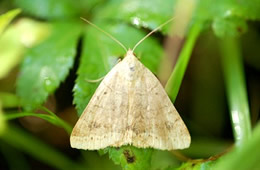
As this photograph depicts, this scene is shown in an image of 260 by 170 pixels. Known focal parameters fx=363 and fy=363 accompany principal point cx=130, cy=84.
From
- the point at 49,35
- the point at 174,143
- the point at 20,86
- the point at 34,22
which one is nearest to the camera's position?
the point at 174,143

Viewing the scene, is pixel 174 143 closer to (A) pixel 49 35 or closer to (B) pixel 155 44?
(B) pixel 155 44

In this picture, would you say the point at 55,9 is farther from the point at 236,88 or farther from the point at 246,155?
the point at 246,155

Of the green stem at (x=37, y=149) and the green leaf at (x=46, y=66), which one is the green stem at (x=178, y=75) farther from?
the green stem at (x=37, y=149)

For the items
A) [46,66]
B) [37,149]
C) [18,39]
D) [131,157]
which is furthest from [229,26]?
[37,149]

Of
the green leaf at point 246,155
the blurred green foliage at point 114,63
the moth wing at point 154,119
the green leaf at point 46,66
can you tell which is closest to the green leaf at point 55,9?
the blurred green foliage at point 114,63

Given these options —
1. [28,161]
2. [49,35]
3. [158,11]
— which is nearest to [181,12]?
[158,11]

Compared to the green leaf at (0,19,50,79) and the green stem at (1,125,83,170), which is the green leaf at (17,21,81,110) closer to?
the green leaf at (0,19,50,79)
